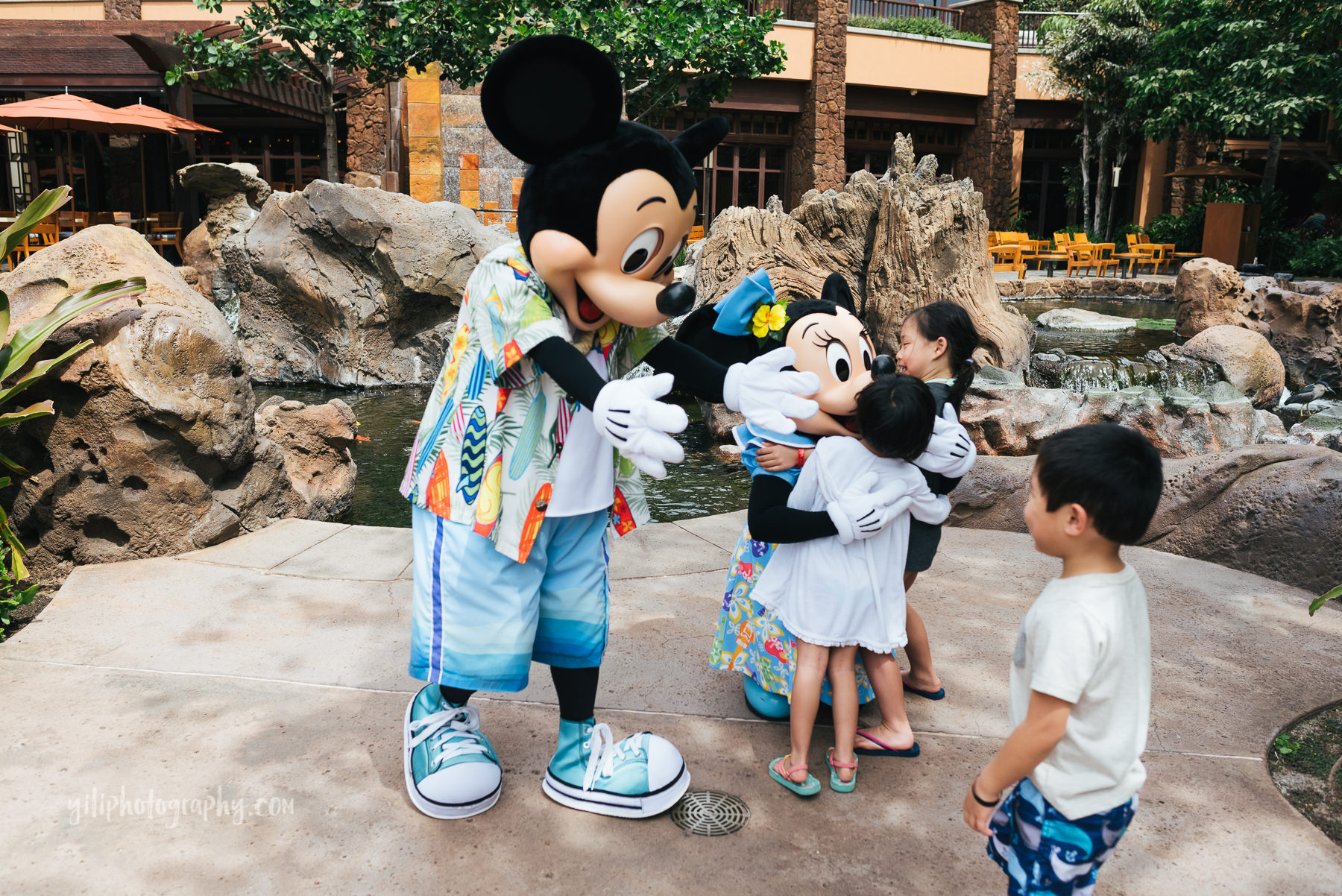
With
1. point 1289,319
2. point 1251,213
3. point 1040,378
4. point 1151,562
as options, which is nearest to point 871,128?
point 1251,213

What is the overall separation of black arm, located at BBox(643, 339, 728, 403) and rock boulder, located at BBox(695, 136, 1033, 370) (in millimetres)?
5893

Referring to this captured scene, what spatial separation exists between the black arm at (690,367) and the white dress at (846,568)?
313mm

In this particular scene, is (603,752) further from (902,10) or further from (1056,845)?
(902,10)

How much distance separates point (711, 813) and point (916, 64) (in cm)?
2258

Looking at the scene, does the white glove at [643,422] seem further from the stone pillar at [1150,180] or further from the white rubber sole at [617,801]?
the stone pillar at [1150,180]

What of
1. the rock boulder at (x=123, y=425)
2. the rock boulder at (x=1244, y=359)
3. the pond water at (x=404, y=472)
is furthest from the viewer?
the rock boulder at (x=1244, y=359)

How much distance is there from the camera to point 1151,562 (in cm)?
420

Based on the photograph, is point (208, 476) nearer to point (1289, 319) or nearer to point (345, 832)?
point (345, 832)

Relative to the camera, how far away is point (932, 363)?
291cm

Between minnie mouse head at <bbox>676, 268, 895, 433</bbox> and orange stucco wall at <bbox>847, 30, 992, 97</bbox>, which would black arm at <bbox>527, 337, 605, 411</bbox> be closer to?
minnie mouse head at <bbox>676, 268, 895, 433</bbox>

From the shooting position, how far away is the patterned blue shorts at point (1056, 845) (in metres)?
1.69

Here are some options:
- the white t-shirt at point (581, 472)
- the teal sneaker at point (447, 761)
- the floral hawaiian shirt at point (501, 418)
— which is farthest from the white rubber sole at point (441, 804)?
the white t-shirt at point (581, 472)

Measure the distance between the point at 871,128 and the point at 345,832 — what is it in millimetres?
22932

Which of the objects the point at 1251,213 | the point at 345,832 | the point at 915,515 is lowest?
the point at 345,832
